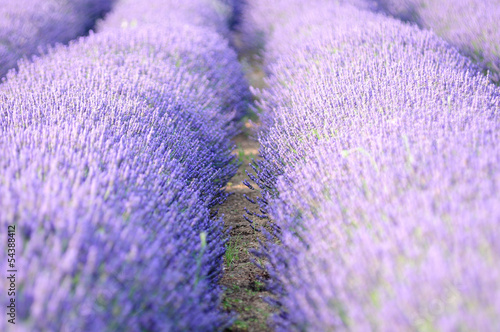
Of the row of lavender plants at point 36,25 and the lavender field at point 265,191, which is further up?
the row of lavender plants at point 36,25

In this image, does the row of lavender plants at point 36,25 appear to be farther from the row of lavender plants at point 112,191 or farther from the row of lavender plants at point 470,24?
the row of lavender plants at point 470,24

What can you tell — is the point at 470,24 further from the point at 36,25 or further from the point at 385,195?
the point at 36,25

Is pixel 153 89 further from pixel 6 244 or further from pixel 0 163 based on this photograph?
pixel 6 244

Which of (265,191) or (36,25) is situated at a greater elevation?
(36,25)

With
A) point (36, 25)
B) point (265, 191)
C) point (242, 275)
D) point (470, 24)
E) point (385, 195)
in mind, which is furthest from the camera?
point (36, 25)

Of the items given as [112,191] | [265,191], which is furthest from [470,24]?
[112,191]

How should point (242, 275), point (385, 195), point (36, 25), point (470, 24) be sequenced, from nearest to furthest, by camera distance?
point (385, 195) < point (242, 275) < point (470, 24) < point (36, 25)

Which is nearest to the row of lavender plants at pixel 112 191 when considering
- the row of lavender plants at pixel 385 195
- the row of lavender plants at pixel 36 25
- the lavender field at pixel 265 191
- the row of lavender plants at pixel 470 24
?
the lavender field at pixel 265 191
